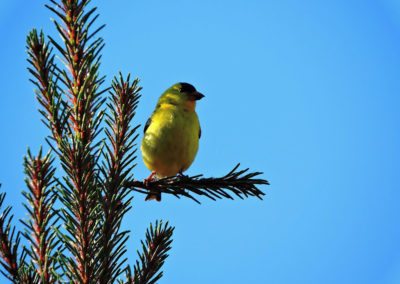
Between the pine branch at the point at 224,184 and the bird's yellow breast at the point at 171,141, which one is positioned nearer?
the pine branch at the point at 224,184

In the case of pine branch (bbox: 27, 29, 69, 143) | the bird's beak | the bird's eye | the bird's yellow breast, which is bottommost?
pine branch (bbox: 27, 29, 69, 143)

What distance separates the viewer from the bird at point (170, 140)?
4824 millimetres

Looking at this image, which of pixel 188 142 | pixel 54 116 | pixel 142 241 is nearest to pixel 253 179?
pixel 142 241

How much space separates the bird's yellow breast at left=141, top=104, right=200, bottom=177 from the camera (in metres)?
4.82

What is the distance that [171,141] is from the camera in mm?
4793

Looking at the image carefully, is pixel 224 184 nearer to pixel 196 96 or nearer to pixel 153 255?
pixel 153 255

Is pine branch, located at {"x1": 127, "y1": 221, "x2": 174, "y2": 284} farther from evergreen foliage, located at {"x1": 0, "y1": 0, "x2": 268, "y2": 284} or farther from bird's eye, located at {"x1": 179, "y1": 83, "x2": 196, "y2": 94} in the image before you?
bird's eye, located at {"x1": 179, "y1": 83, "x2": 196, "y2": 94}

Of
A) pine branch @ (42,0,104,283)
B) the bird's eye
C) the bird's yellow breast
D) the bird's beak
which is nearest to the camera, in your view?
pine branch @ (42,0,104,283)

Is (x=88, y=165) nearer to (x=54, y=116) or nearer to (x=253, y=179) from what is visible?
(x=54, y=116)

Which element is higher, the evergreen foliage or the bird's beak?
the bird's beak

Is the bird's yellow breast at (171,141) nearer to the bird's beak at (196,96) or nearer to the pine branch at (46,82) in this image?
the bird's beak at (196,96)

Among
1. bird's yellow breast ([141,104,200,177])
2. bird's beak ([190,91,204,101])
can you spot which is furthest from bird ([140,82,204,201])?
bird's beak ([190,91,204,101])

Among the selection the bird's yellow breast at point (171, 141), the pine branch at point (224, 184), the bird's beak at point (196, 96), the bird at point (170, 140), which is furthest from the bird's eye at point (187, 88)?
the pine branch at point (224, 184)

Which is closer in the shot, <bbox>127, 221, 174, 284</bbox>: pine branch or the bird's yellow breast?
<bbox>127, 221, 174, 284</bbox>: pine branch
